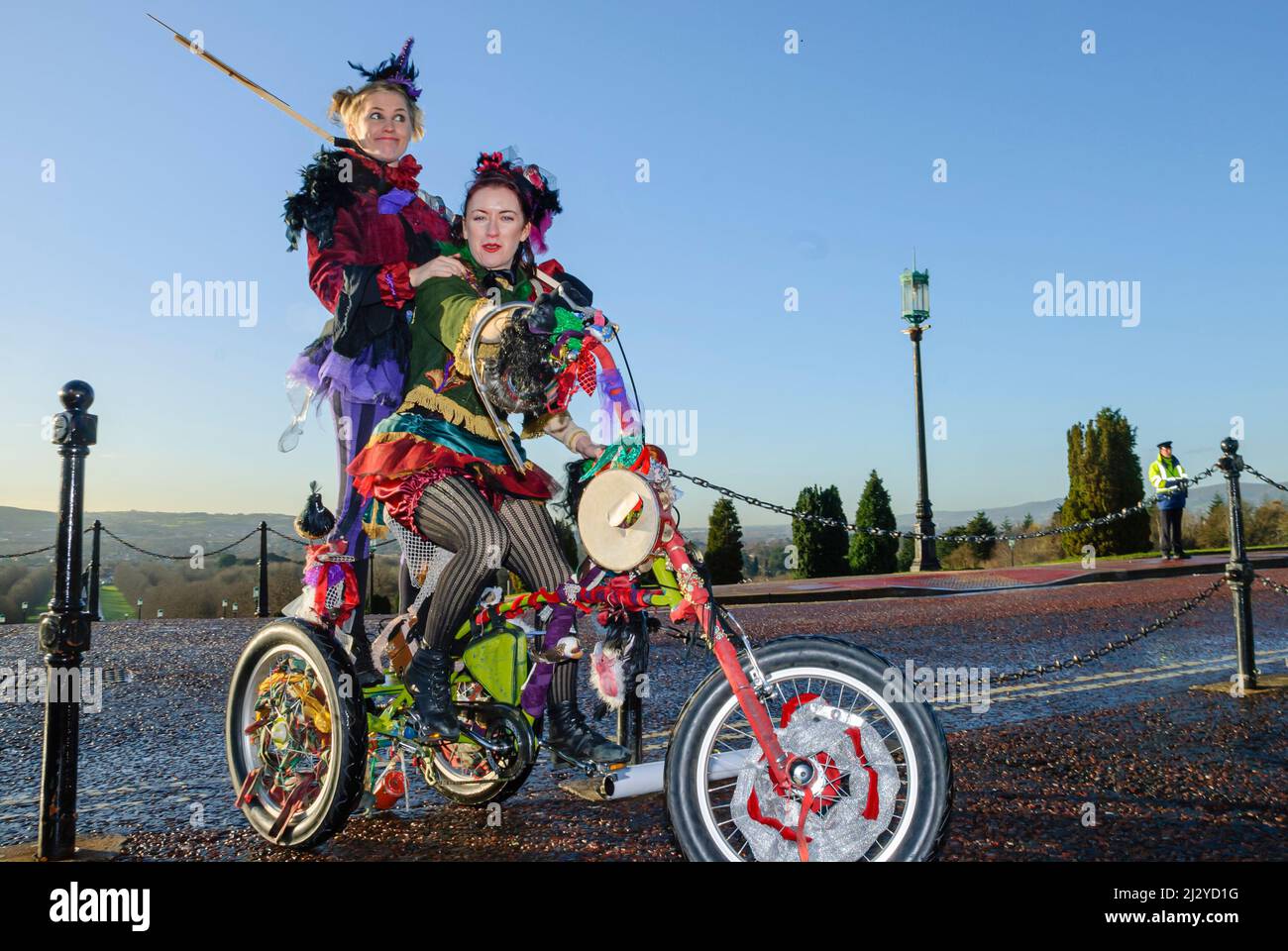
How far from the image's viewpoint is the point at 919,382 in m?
22.0

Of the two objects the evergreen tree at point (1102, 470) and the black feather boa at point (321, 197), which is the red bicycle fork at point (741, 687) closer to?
the black feather boa at point (321, 197)

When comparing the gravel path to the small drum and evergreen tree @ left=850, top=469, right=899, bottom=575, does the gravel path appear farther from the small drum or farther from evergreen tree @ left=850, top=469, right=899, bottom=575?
evergreen tree @ left=850, top=469, right=899, bottom=575

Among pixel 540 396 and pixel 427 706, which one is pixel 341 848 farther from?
pixel 540 396

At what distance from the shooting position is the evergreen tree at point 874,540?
22.2 m

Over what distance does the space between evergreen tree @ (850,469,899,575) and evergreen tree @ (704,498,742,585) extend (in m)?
3.55

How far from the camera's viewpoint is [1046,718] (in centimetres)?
462

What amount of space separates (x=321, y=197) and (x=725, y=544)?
54.8 feet

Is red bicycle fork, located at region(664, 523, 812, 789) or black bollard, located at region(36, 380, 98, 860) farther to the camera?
black bollard, located at region(36, 380, 98, 860)

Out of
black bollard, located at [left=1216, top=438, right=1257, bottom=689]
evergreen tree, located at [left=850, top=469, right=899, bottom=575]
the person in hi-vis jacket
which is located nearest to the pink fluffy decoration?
black bollard, located at [left=1216, top=438, right=1257, bottom=689]

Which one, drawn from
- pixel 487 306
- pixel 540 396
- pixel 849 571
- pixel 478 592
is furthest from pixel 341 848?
pixel 849 571

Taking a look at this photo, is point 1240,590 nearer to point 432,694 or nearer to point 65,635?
point 432,694

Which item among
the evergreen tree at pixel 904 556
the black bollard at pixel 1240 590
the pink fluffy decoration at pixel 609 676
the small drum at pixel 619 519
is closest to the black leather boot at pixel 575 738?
the pink fluffy decoration at pixel 609 676

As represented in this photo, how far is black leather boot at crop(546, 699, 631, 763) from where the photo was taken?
8.80 feet

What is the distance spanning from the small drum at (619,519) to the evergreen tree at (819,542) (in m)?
19.5
